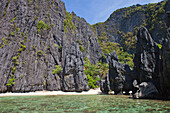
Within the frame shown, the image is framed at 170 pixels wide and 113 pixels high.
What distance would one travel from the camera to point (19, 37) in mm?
47969

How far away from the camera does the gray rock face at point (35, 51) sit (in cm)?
4133

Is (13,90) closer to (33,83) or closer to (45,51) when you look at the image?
(33,83)

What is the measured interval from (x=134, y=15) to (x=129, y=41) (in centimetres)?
2931

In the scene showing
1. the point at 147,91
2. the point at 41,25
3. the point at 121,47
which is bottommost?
the point at 147,91

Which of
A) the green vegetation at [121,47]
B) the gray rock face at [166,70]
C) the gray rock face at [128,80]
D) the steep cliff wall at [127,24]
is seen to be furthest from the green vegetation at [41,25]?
the steep cliff wall at [127,24]

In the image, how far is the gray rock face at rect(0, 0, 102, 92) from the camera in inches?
1627

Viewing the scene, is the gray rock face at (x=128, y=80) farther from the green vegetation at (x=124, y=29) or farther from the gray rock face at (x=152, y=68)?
the green vegetation at (x=124, y=29)

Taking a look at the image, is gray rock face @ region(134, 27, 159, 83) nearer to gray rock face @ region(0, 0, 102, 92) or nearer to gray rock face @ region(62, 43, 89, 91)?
gray rock face @ region(62, 43, 89, 91)

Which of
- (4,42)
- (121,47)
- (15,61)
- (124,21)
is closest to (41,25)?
(4,42)

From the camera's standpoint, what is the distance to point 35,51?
159 feet

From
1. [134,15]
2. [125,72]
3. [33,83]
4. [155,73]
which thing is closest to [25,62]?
[33,83]

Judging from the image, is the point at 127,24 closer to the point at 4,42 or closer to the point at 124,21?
the point at 124,21

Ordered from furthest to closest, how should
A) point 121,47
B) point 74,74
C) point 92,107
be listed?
Answer: 1. point 121,47
2. point 74,74
3. point 92,107

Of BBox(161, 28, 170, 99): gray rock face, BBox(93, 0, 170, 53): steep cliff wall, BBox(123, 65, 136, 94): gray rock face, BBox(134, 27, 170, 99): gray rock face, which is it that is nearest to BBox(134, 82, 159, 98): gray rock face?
BBox(134, 27, 170, 99): gray rock face
